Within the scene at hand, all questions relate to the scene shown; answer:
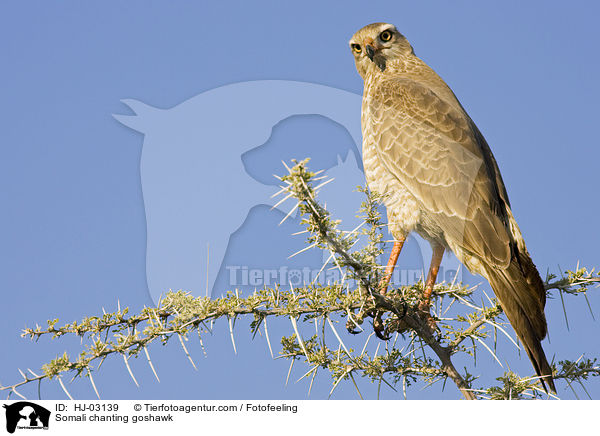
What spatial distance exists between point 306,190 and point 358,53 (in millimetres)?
4349

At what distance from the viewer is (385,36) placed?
6.64 metres

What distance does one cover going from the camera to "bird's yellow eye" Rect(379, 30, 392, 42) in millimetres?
6609

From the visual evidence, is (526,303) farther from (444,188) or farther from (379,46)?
(379,46)

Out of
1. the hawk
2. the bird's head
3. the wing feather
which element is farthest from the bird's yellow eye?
the wing feather

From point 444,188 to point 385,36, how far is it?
221 cm

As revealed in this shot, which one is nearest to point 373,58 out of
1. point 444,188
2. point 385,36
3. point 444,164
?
point 385,36

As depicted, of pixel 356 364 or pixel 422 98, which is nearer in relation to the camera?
pixel 356 364

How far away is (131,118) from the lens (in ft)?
20.7
